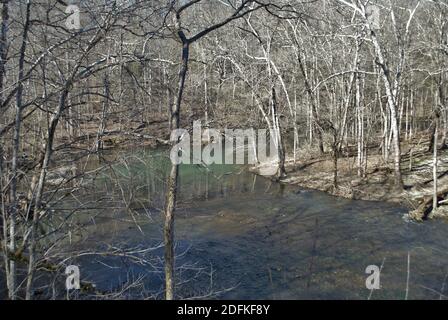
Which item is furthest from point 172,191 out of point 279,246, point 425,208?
point 425,208

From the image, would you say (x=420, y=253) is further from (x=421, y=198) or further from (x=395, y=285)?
(x=421, y=198)

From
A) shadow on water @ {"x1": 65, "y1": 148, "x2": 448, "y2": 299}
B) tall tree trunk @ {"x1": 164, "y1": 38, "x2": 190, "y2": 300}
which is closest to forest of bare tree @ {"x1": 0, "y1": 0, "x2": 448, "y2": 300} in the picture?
tall tree trunk @ {"x1": 164, "y1": 38, "x2": 190, "y2": 300}

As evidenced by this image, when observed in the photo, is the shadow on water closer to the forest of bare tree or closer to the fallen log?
the forest of bare tree

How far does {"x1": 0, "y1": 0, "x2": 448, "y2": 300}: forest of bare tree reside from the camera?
18.9ft

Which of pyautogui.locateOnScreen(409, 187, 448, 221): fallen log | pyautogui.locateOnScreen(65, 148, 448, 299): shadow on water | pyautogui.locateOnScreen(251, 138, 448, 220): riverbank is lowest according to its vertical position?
pyautogui.locateOnScreen(65, 148, 448, 299): shadow on water

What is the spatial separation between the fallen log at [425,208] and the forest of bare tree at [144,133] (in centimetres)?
6

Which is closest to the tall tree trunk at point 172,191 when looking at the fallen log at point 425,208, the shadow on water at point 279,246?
the shadow on water at point 279,246

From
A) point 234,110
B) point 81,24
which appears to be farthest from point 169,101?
point 234,110

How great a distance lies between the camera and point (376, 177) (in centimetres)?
1683

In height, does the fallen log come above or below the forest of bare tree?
below

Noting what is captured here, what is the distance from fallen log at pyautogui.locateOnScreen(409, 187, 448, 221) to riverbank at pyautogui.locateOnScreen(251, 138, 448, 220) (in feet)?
0.15

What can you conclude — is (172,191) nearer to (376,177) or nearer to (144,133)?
(144,133)
